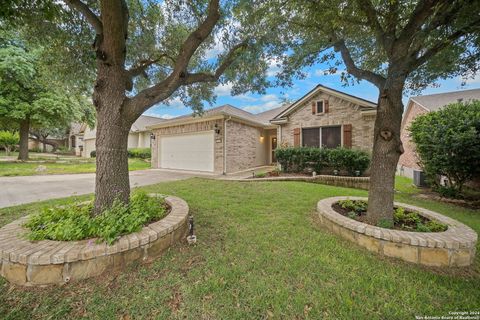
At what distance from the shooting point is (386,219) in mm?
3064

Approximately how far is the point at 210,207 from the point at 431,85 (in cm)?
656

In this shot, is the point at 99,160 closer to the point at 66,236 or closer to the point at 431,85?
the point at 66,236

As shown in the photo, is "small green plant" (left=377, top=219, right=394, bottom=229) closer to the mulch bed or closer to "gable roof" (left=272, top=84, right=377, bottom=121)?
the mulch bed

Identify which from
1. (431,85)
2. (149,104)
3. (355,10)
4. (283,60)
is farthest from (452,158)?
(149,104)

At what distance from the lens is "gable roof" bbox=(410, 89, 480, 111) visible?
12203 mm

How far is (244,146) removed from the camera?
1140cm

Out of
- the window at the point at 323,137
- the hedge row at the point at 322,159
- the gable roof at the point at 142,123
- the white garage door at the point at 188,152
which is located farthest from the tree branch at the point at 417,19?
the gable roof at the point at 142,123

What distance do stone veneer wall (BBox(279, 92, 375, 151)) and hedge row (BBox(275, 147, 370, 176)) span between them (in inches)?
48.0

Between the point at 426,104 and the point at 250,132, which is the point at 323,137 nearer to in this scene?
the point at 250,132

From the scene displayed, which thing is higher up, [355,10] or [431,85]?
[355,10]

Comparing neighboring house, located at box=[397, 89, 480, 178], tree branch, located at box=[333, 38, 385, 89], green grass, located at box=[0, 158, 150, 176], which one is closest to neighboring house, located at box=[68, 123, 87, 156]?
green grass, located at box=[0, 158, 150, 176]

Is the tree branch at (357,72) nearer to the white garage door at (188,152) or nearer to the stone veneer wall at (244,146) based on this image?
the stone veneer wall at (244,146)

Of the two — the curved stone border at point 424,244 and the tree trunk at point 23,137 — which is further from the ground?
the tree trunk at point 23,137

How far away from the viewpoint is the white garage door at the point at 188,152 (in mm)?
10625
